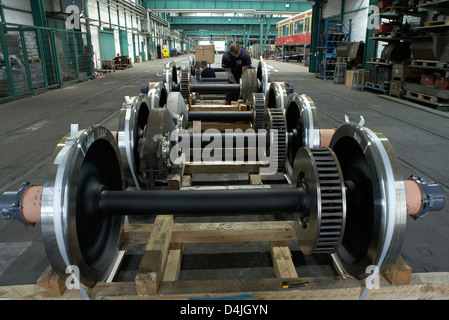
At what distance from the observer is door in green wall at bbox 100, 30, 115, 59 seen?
1658 centimetres

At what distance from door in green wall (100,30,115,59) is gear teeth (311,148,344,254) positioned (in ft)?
56.9

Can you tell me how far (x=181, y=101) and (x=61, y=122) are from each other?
132 inches

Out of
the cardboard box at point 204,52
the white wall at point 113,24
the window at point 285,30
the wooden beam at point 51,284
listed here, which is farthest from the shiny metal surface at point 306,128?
the window at point 285,30

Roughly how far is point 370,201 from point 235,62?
17.9 ft

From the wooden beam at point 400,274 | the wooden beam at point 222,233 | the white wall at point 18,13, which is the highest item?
the white wall at point 18,13

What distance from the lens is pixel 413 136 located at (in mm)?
4762

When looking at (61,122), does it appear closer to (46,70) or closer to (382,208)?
(46,70)

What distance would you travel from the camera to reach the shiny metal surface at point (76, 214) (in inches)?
47.8

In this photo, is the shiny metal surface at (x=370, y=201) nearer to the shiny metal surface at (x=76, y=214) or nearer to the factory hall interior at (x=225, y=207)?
the factory hall interior at (x=225, y=207)

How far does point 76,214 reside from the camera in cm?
142

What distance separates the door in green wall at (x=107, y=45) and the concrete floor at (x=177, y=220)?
7905mm

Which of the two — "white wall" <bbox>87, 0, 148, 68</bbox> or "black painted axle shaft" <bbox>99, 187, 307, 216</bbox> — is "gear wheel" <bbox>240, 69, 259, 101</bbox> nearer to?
"black painted axle shaft" <bbox>99, 187, 307, 216</bbox>

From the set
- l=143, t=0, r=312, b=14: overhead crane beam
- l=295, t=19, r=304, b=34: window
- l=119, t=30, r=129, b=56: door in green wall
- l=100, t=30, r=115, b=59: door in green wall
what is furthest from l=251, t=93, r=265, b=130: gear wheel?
l=143, t=0, r=312, b=14: overhead crane beam

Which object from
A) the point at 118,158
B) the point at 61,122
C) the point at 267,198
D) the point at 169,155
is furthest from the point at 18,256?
the point at 61,122
